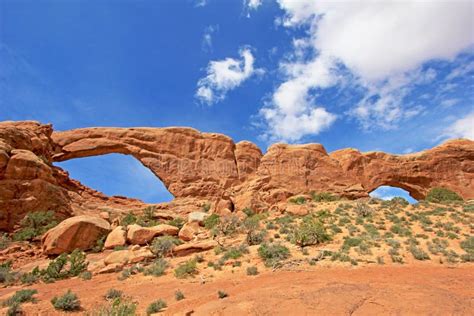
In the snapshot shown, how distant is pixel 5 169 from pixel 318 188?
2772 centimetres

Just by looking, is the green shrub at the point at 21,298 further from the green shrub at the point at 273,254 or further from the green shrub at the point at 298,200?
the green shrub at the point at 298,200

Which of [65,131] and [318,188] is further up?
[65,131]

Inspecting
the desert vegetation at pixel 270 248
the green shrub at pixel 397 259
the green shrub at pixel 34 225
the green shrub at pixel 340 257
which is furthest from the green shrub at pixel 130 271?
the green shrub at pixel 34 225

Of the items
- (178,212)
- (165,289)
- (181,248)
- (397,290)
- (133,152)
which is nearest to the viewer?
(397,290)

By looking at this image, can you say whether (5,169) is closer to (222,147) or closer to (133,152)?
(133,152)

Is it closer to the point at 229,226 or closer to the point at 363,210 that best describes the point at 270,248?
the point at 229,226

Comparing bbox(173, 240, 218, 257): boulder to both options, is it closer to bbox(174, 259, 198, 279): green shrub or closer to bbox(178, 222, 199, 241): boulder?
bbox(178, 222, 199, 241): boulder

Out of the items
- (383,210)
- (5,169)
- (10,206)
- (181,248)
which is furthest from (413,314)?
A: (5,169)

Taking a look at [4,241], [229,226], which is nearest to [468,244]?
[229,226]

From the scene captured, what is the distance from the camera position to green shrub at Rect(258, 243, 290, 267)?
12375 mm

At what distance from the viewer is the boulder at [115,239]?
1817cm

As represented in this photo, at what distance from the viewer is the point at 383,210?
21797mm

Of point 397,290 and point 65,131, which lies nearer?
point 397,290

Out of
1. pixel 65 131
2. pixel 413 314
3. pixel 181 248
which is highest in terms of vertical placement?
pixel 65 131
